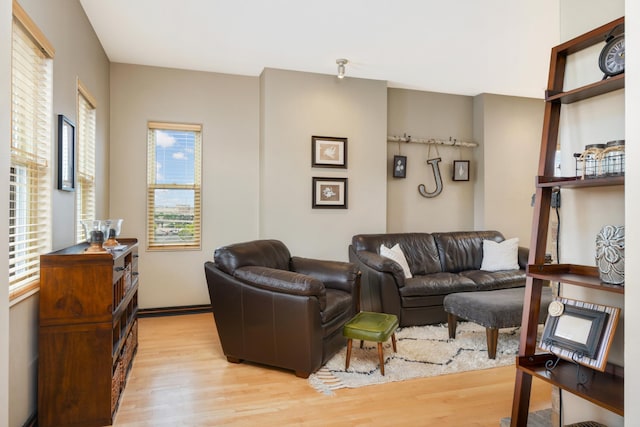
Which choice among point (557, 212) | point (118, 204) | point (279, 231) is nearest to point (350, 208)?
point (279, 231)

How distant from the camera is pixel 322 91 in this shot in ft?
15.4

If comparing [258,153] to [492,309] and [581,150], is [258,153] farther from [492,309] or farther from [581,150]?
[581,150]

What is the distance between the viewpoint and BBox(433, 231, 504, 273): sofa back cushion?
4789 mm

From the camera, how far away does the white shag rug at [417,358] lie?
110 inches

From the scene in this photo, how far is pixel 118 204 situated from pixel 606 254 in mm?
4421

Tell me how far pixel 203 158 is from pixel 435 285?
3.00 meters

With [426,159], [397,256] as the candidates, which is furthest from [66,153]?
[426,159]

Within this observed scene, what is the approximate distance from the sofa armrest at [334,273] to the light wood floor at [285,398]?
3.01 feet

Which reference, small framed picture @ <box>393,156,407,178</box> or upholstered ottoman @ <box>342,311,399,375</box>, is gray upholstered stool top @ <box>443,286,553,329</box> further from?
small framed picture @ <box>393,156,407,178</box>

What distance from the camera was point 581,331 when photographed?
160 centimetres

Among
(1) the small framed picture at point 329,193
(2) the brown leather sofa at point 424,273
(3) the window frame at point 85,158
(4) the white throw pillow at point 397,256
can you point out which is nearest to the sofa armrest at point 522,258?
(2) the brown leather sofa at point 424,273

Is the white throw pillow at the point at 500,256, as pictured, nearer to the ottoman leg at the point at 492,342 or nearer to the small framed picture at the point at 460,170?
the small framed picture at the point at 460,170

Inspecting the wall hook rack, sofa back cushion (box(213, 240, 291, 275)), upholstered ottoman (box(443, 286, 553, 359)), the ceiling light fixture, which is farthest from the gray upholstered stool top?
the ceiling light fixture

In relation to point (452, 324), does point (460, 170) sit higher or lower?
higher
